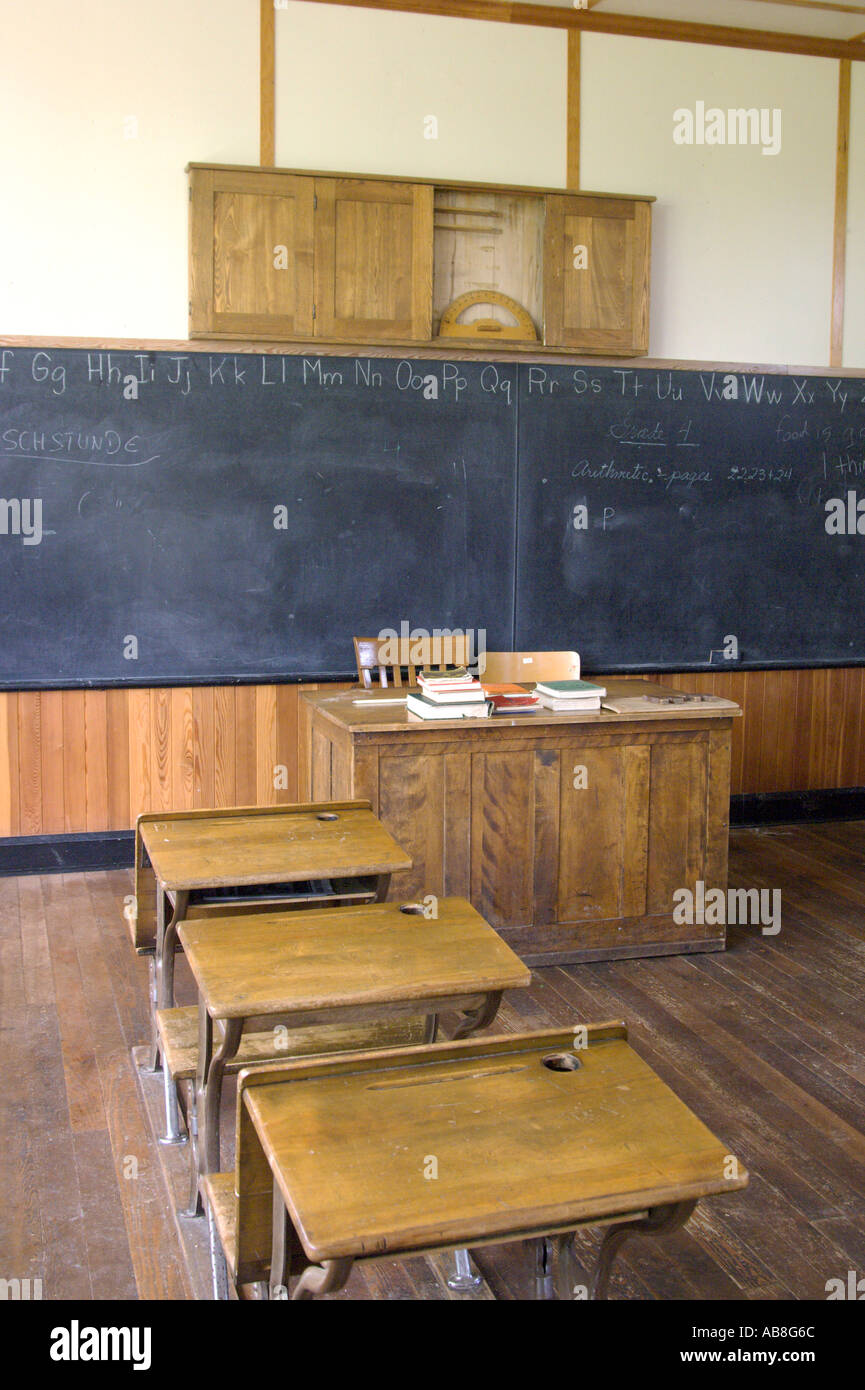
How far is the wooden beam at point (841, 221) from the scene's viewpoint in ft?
20.2

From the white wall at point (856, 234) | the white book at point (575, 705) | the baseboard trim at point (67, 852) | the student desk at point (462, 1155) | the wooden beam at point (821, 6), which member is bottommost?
the baseboard trim at point (67, 852)

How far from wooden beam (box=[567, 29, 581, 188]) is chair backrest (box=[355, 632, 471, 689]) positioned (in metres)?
2.18

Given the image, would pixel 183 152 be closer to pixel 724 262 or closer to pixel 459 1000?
pixel 724 262

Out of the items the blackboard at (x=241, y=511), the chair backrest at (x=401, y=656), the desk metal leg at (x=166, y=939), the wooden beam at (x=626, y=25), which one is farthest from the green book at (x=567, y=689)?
the wooden beam at (x=626, y=25)

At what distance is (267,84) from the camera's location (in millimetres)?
5348

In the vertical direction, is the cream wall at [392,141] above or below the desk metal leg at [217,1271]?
above

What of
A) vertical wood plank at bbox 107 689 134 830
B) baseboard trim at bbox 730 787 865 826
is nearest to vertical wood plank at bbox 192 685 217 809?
vertical wood plank at bbox 107 689 134 830

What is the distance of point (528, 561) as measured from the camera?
587 cm

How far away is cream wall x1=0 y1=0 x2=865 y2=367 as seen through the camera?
5.18 m

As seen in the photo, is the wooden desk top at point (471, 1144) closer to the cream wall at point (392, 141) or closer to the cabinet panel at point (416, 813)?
the cabinet panel at point (416, 813)

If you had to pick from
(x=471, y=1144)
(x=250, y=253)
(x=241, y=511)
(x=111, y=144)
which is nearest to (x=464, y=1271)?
(x=471, y=1144)

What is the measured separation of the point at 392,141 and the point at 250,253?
34.4 inches

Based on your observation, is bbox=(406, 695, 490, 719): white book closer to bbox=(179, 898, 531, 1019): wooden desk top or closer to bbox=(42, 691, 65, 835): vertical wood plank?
bbox=(179, 898, 531, 1019): wooden desk top

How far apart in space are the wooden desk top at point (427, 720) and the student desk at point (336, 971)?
149cm
